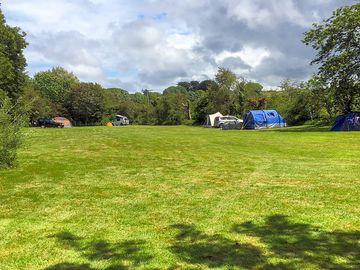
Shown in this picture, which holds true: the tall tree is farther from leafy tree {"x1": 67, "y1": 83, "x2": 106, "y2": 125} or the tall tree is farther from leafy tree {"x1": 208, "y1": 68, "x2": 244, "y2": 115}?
leafy tree {"x1": 208, "y1": 68, "x2": 244, "y2": 115}

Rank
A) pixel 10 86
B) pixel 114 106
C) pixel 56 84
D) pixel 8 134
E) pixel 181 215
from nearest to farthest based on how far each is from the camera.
→ pixel 181 215
pixel 8 134
pixel 10 86
pixel 114 106
pixel 56 84

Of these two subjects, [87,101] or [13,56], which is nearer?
[13,56]

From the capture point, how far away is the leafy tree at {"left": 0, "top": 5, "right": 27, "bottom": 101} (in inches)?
1634

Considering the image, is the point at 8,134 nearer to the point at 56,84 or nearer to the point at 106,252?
the point at 106,252

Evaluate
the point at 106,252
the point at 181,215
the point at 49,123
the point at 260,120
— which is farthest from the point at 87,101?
the point at 106,252

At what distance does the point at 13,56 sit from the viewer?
4491cm

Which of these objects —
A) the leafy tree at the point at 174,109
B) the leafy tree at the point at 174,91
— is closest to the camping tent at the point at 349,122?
the leafy tree at the point at 174,109

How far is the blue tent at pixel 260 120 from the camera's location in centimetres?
3962

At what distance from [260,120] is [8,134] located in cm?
3193

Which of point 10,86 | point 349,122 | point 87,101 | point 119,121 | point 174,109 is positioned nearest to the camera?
point 349,122

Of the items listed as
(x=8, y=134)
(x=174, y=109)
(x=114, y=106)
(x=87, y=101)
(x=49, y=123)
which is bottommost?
(x=49, y=123)

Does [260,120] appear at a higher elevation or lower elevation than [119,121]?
higher

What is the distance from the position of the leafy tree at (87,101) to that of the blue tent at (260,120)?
39890 millimetres

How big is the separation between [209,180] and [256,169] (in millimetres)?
2176
